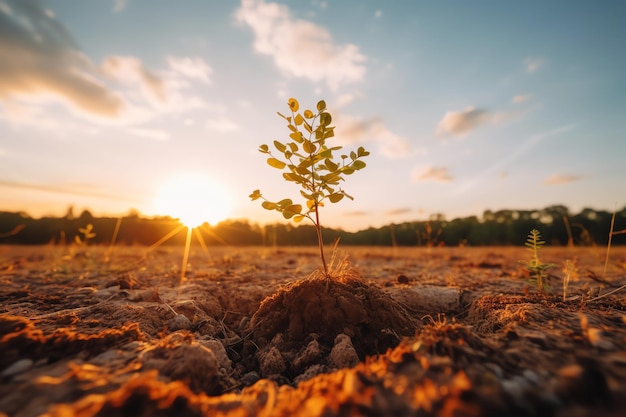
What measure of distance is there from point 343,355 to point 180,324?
1.35m

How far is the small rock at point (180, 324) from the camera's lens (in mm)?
2415

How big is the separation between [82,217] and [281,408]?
82.6 ft

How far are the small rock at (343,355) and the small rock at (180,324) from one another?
1.22 meters

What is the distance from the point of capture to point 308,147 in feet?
7.79

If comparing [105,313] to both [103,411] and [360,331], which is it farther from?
[360,331]

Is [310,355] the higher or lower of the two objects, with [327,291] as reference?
lower

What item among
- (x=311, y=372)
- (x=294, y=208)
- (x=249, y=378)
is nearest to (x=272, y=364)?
(x=249, y=378)

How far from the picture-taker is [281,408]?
1.18 metres

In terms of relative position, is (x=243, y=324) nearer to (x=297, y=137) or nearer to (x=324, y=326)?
(x=324, y=326)

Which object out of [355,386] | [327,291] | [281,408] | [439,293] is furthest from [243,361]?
[439,293]

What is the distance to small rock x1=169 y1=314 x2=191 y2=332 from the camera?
2415mm

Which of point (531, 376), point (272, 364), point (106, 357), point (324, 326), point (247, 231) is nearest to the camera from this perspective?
point (531, 376)

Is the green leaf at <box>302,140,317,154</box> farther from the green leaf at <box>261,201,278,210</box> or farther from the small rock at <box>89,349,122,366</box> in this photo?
the small rock at <box>89,349,122,366</box>

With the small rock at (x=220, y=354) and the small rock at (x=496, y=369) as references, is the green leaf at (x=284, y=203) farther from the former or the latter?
the small rock at (x=496, y=369)
